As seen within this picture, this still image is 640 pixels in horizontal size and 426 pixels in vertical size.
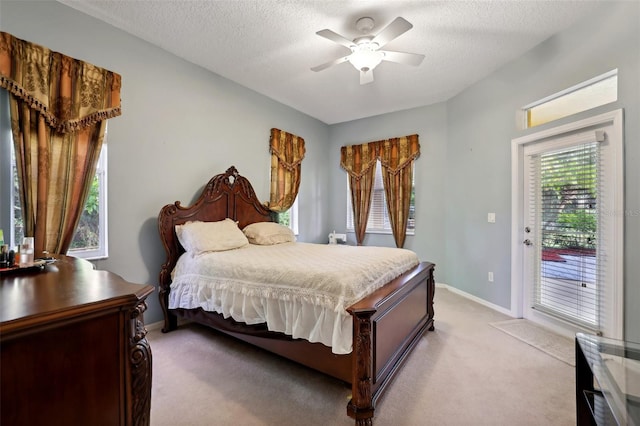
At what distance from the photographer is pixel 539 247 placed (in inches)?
117

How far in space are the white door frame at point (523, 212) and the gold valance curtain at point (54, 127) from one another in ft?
13.7

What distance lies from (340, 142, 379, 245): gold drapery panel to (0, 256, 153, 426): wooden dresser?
4313 mm

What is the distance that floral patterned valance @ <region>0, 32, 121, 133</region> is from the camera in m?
1.98

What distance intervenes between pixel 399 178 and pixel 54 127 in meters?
4.28

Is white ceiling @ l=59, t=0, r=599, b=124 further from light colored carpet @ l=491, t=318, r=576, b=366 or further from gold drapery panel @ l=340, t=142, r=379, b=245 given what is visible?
light colored carpet @ l=491, t=318, r=576, b=366

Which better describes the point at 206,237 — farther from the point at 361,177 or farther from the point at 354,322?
the point at 361,177

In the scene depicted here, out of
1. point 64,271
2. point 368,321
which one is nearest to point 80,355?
point 64,271

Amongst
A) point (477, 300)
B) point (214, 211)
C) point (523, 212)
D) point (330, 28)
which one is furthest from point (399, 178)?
point (214, 211)

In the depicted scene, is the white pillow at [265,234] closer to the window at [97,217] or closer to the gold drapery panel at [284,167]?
the gold drapery panel at [284,167]

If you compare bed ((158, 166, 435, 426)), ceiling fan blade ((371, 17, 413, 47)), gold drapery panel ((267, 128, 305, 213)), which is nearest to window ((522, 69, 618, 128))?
ceiling fan blade ((371, 17, 413, 47))

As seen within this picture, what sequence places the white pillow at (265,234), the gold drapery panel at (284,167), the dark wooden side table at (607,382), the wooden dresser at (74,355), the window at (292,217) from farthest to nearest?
the window at (292,217) < the gold drapery panel at (284,167) < the white pillow at (265,234) < the dark wooden side table at (607,382) < the wooden dresser at (74,355)

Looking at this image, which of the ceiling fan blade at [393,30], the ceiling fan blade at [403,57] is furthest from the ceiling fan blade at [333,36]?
the ceiling fan blade at [403,57]

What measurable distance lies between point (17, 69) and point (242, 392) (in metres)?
2.83

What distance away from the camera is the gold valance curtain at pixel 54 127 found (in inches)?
79.2
